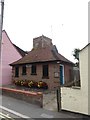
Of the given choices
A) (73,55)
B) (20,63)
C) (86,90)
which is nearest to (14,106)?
(86,90)

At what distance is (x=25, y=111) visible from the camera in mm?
13031

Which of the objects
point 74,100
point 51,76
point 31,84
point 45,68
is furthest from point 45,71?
point 74,100

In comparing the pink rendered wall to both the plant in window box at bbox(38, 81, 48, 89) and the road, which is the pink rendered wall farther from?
the road

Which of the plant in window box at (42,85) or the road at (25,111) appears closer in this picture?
the road at (25,111)

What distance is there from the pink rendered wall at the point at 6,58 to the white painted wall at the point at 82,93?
1459 centimetres

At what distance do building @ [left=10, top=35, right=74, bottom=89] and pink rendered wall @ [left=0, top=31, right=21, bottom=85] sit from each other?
115cm

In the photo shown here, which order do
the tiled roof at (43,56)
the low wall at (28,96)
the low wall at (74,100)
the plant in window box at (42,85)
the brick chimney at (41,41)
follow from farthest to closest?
1. the brick chimney at (41,41)
2. the tiled roof at (43,56)
3. the plant in window box at (42,85)
4. the low wall at (28,96)
5. the low wall at (74,100)

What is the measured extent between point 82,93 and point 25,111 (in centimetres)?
351

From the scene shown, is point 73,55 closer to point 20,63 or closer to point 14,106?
point 20,63

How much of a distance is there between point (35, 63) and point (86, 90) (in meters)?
11.5

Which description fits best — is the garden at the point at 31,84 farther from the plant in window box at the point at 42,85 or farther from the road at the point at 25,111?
the road at the point at 25,111

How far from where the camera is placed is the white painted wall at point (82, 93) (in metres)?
11.8

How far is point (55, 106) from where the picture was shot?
46.3ft

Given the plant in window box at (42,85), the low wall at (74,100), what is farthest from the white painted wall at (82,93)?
the plant in window box at (42,85)
